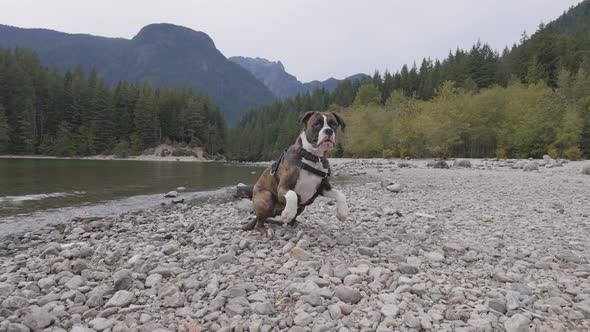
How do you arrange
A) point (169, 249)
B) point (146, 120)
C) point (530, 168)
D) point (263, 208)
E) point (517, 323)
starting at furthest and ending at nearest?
point (146, 120) → point (530, 168) → point (263, 208) → point (169, 249) → point (517, 323)

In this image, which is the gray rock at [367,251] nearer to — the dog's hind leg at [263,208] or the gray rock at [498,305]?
the dog's hind leg at [263,208]

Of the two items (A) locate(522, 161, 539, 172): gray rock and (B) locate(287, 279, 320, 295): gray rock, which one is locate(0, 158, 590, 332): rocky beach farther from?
(A) locate(522, 161, 539, 172): gray rock

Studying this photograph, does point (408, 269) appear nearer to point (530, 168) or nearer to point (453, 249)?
point (453, 249)

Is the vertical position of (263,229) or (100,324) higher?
(263,229)

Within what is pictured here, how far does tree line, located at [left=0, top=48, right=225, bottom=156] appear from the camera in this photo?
82938mm

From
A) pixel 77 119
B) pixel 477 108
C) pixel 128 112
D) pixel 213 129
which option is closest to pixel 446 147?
pixel 477 108

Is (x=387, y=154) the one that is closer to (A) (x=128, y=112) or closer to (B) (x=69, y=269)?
(B) (x=69, y=269)

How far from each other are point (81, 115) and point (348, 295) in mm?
110405

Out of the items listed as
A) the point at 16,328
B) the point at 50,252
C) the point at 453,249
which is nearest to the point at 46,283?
the point at 16,328

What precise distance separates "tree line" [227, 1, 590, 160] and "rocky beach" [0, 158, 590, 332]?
4497 cm

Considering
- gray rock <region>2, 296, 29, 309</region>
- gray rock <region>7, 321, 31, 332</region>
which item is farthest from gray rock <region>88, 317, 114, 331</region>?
gray rock <region>2, 296, 29, 309</region>

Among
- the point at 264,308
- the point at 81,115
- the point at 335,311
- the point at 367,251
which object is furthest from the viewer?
the point at 81,115

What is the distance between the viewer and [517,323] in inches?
112

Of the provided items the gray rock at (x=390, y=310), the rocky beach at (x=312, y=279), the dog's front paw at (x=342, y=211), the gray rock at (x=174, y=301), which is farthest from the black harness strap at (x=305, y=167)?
the gray rock at (x=174, y=301)
